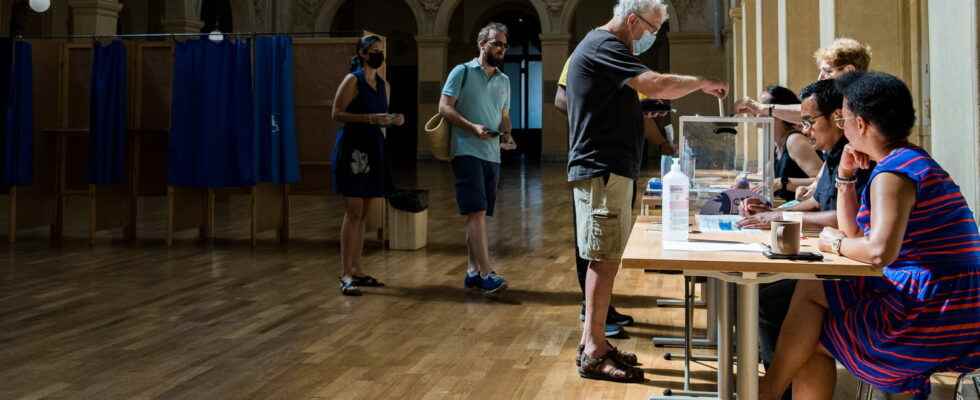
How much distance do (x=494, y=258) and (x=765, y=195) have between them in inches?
167

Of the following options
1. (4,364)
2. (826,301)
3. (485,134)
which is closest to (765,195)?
(826,301)

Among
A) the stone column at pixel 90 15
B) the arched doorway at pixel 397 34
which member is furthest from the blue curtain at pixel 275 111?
the arched doorway at pixel 397 34

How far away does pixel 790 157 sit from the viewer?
452cm

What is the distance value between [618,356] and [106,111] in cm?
623

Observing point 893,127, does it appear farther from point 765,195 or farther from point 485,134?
point 485,134

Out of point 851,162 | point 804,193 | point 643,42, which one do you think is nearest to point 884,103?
point 851,162

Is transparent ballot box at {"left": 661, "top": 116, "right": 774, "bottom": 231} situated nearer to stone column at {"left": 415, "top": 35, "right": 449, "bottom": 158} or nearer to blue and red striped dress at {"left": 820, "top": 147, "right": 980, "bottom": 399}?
blue and red striped dress at {"left": 820, "top": 147, "right": 980, "bottom": 399}

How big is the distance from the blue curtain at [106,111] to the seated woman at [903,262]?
7.36m

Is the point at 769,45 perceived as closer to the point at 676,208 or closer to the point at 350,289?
the point at 350,289

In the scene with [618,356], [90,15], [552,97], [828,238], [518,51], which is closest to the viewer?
[828,238]

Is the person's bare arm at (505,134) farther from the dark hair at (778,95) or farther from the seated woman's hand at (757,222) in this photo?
the seated woman's hand at (757,222)

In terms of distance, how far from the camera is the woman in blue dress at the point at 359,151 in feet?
19.4

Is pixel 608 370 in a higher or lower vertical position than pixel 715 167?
lower

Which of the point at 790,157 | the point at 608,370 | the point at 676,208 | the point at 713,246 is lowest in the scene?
the point at 608,370
